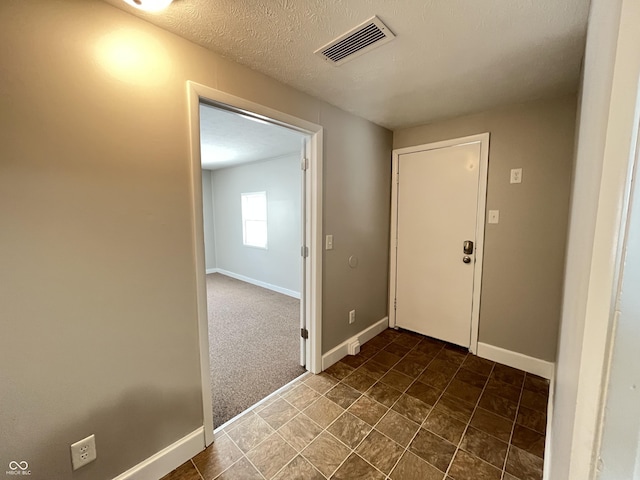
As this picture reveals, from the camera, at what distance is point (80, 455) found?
1146mm

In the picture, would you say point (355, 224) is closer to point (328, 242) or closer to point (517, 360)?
point (328, 242)

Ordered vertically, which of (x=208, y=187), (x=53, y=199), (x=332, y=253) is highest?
(x=208, y=187)

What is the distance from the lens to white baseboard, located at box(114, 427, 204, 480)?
4.25ft

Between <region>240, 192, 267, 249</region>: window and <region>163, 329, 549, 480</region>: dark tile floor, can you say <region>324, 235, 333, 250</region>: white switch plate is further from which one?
<region>240, 192, 267, 249</region>: window

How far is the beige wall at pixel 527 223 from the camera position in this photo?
2.01 meters

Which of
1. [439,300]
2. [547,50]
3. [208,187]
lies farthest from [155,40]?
[208,187]

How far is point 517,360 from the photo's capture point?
2273 mm

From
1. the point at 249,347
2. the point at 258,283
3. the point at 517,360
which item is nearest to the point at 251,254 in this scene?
the point at 258,283

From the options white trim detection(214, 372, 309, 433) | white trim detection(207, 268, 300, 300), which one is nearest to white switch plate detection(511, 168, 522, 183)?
white trim detection(214, 372, 309, 433)

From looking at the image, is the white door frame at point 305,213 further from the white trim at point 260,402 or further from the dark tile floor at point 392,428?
the dark tile floor at point 392,428

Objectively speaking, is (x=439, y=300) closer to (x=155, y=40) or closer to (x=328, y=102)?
(x=328, y=102)

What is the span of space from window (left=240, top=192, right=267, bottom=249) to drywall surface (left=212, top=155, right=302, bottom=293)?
0.10 m

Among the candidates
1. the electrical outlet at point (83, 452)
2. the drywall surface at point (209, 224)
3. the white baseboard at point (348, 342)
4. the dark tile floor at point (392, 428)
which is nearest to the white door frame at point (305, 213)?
the white baseboard at point (348, 342)

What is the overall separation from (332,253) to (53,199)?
1719 mm
